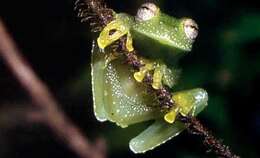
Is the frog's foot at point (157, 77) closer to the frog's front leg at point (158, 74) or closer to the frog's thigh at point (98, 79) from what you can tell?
the frog's front leg at point (158, 74)

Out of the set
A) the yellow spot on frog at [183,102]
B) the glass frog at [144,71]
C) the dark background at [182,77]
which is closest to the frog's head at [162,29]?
the glass frog at [144,71]

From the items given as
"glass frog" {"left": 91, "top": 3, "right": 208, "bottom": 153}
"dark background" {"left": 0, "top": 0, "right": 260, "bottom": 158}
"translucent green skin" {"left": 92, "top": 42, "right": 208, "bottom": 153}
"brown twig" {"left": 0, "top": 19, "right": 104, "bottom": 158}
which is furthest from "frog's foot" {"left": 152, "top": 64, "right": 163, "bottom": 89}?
"dark background" {"left": 0, "top": 0, "right": 260, "bottom": 158}

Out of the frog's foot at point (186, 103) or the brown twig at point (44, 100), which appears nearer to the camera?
the frog's foot at point (186, 103)

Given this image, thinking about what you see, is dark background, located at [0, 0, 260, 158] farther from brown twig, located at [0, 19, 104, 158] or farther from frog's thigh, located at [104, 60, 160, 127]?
frog's thigh, located at [104, 60, 160, 127]

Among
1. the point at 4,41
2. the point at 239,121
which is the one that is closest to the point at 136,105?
the point at 4,41

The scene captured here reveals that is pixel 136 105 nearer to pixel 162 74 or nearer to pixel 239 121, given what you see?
pixel 162 74

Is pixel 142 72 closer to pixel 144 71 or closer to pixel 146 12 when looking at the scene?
pixel 144 71

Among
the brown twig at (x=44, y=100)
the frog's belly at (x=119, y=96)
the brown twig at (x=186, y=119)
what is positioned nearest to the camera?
the brown twig at (x=186, y=119)
